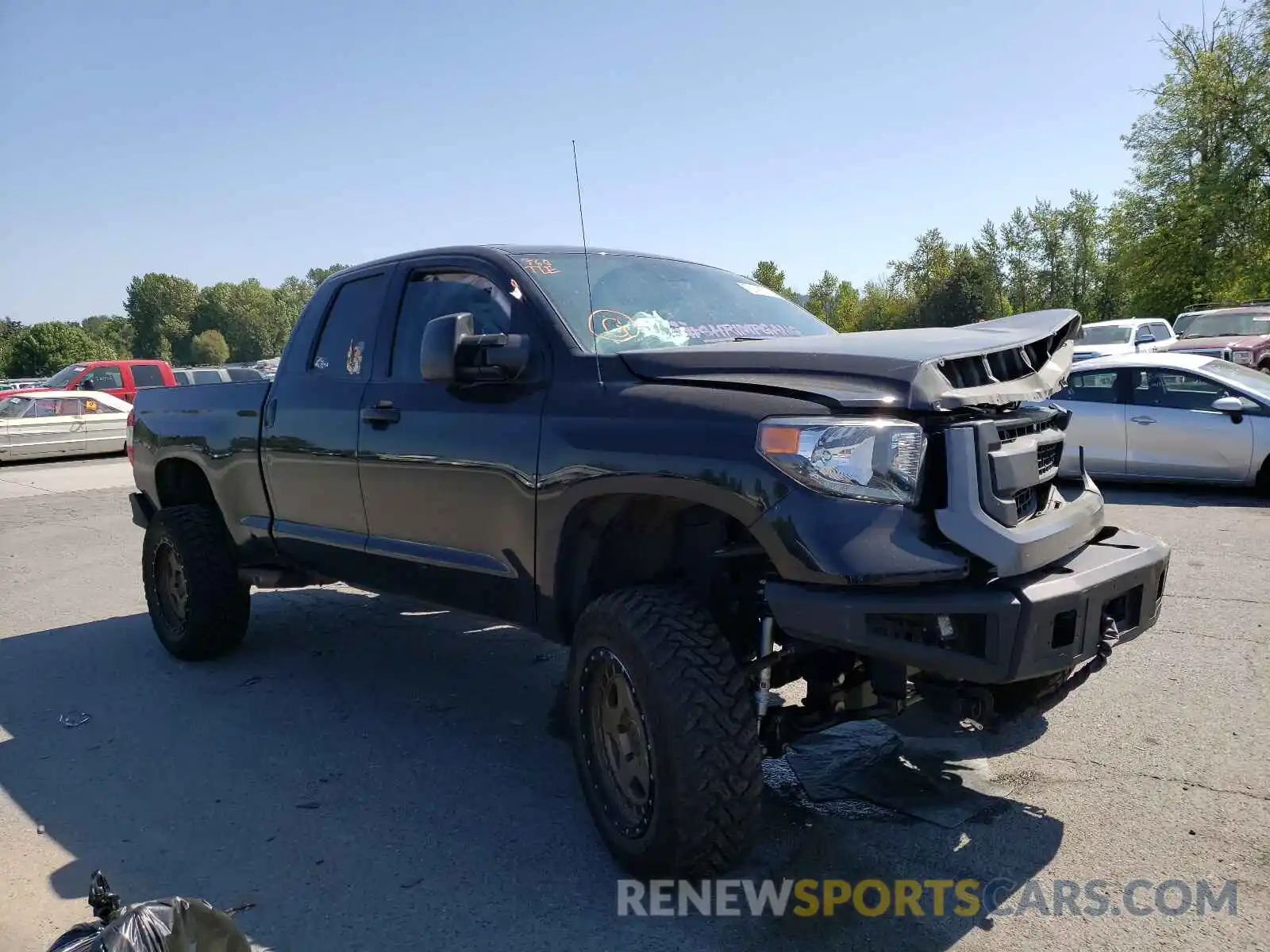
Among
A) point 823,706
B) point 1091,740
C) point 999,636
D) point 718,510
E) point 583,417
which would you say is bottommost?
point 1091,740

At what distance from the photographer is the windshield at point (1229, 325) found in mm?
19000

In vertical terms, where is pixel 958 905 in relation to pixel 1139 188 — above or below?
below

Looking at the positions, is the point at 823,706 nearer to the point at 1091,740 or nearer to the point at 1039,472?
the point at 1039,472

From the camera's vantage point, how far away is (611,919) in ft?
9.67

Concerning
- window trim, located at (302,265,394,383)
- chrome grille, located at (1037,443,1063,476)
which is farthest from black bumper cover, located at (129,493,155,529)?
chrome grille, located at (1037,443,1063,476)

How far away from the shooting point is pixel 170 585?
562 cm

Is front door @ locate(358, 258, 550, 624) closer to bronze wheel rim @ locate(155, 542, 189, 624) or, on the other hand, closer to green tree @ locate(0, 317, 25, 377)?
bronze wheel rim @ locate(155, 542, 189, 624)

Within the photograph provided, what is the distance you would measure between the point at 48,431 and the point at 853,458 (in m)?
20.2

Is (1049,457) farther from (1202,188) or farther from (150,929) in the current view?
(1202,188)

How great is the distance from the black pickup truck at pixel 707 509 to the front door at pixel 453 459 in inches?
0.5

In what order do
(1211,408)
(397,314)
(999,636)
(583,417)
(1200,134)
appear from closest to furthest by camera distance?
1. (999,636)
2. (583,417)
3. (397,314)
4. (1211,408)
5. (1200,134)

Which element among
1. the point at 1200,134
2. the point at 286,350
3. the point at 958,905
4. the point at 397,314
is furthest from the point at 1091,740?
the point at 1200,134

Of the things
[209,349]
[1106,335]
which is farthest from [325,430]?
[209,349]

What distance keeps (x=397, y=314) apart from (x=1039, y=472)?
2702mm
